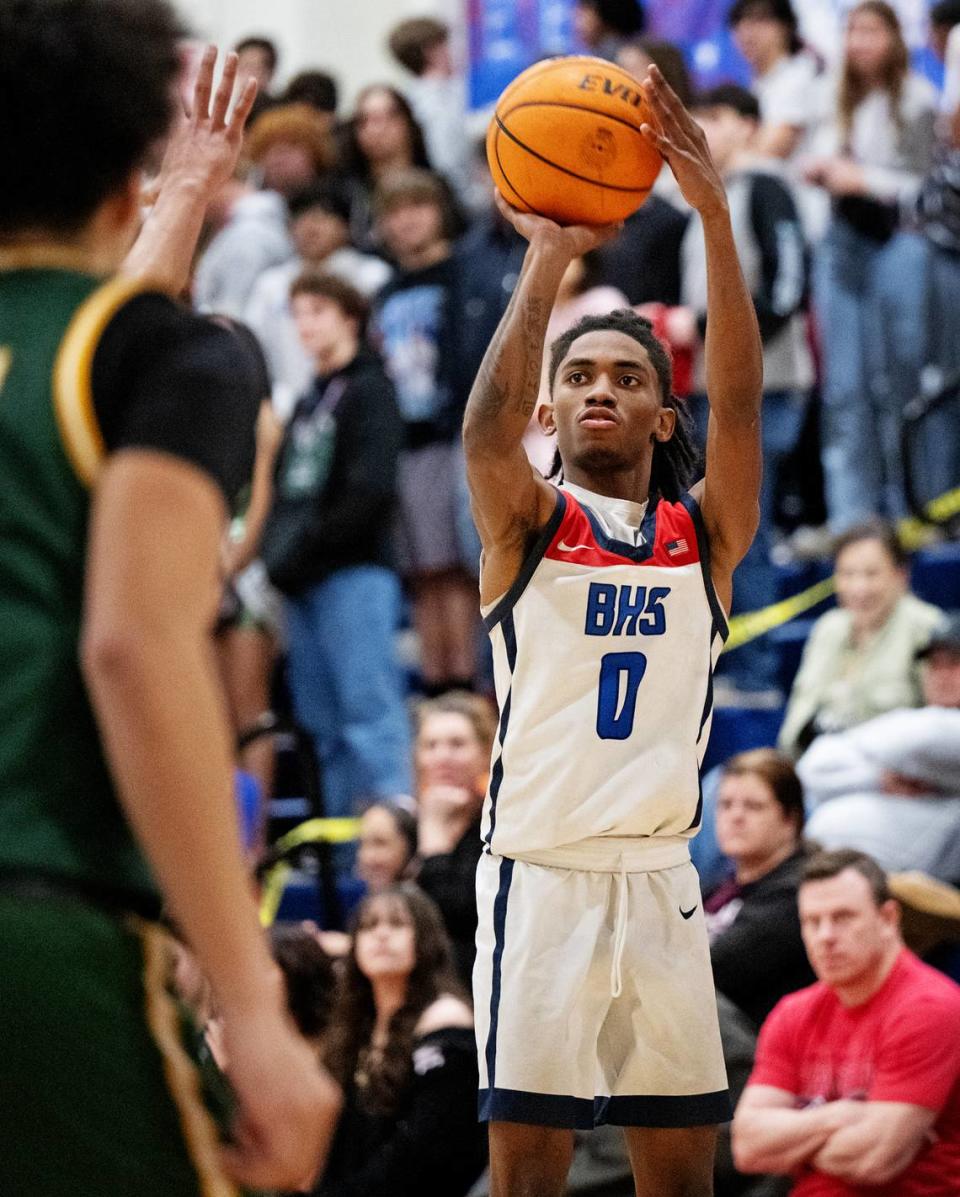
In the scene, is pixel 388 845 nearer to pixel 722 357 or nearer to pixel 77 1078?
pixel 722 357

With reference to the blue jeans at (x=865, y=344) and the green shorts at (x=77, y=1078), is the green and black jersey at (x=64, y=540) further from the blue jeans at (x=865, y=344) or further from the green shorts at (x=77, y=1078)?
the blue jeans at (x=865, y=344)

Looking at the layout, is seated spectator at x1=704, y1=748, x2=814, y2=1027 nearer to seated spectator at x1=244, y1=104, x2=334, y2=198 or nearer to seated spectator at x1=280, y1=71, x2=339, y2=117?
seated spectator at x1=244, y1=104, x2=334, y2=198

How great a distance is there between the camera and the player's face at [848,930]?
17.9 ft

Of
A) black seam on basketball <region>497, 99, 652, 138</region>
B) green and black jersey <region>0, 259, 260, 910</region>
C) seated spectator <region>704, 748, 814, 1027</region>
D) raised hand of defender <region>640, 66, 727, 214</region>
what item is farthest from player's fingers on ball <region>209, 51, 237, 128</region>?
seated spectator <region>704, 748, 814, 1027</region>

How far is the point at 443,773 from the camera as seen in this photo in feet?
23.4

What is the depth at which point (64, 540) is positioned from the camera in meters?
2.08

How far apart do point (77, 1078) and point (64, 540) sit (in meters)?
0.55

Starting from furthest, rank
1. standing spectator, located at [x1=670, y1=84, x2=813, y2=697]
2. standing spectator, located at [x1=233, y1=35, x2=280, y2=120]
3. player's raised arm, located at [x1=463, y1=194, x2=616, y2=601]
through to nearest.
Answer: standing spectator, located at [x1=233, y1=35, x2=280, y2=120], standing spectator, located at [x1=670, y1=84, x2=813, y2=697], player's raised arm, located at [x1=463, y1=194, x2=616, y2=601]

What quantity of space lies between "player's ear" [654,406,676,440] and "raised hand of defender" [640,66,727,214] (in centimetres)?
47

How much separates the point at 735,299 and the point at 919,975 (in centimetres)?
235

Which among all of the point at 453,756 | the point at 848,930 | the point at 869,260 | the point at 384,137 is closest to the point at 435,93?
the point at 384,137

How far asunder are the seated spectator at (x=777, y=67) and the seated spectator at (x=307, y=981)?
16.5ft

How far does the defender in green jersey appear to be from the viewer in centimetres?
197

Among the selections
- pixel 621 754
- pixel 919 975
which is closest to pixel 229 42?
pixel 919 975
